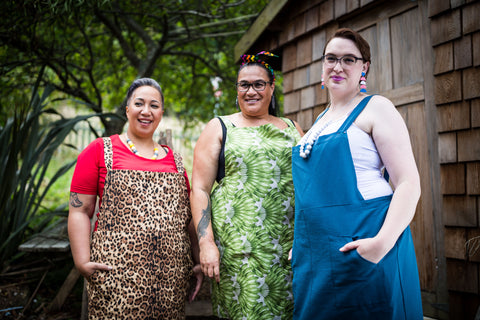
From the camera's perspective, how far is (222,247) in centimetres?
206

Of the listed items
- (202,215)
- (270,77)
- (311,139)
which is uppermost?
(270,77)

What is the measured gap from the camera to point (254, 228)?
201 cm

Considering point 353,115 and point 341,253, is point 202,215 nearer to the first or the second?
point 341,253

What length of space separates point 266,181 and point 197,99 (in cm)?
686

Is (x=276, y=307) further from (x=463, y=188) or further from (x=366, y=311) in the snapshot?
(x=463, y=188)

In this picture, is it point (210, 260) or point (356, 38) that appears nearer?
point (356, 38)

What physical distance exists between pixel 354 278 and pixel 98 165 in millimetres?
1448

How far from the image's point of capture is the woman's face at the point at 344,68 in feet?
5.46

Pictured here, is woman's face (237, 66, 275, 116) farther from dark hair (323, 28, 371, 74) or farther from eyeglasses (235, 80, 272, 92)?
dark hair (323, 28, 371, 74)

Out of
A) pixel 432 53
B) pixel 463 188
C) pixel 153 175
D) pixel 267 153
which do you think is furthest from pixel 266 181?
pixel 432 53

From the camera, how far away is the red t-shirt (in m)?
2.04

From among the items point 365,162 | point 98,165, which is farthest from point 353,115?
point 98,165

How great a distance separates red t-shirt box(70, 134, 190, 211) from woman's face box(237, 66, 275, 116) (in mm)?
634

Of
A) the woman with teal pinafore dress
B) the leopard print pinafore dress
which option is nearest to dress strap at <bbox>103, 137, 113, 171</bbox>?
the leopard print pinafore dress
